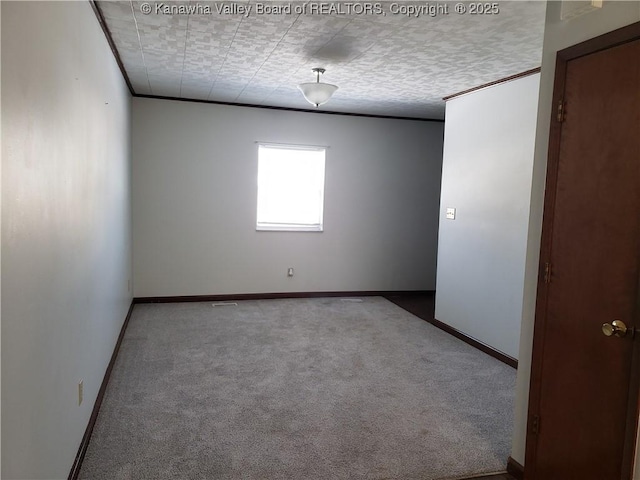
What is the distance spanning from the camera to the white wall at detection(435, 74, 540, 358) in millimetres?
3936

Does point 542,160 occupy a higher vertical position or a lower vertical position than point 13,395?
higher

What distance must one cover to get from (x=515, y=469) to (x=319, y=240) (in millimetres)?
4197

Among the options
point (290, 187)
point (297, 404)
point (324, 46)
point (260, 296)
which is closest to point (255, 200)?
point (290, 187)

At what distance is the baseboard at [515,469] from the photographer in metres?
2.36

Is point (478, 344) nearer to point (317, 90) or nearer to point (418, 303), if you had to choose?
point (418, 303)

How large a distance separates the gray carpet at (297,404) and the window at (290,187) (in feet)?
5.42

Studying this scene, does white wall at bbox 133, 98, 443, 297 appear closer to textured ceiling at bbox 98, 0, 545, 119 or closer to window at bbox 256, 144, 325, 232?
window at bbox 256, 144, 325, 232

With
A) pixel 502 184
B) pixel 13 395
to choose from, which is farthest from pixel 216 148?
pixel 13 395

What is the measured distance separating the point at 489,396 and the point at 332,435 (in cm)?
131

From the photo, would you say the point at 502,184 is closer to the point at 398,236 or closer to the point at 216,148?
the point at 398,236

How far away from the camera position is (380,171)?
644 centimetres

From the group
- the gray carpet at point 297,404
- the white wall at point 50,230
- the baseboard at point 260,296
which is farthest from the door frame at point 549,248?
the baseboard at point 260,296

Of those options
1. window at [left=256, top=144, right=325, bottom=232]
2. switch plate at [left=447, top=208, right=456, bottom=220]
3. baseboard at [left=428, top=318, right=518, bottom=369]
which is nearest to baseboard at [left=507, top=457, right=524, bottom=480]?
baseboard at [left=428, top=318, right=518, bottom=369]

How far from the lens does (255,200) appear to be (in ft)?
19.7
